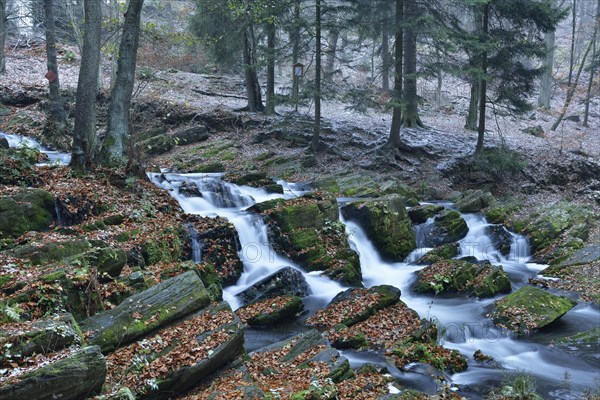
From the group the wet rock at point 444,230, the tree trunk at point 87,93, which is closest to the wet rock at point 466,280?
the wet rock at point 444,230

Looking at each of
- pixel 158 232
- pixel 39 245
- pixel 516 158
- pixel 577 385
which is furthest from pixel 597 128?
pixel 39 245

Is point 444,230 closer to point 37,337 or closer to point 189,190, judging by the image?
point 189,190

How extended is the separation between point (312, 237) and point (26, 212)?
22.0 feet

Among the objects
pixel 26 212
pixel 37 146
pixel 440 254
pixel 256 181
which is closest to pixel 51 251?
pixel 26 212

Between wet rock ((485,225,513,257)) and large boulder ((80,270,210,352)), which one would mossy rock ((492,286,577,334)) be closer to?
wet rock ((485,225,513,257))

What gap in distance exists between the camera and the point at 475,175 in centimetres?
2036

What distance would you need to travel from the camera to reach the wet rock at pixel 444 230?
15.4 m

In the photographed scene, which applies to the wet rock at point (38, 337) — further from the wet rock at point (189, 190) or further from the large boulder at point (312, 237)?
the wet rock at point (189, 190)

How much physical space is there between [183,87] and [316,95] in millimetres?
10718

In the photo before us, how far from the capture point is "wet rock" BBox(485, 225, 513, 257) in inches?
607

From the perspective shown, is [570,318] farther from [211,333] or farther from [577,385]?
[211,333]

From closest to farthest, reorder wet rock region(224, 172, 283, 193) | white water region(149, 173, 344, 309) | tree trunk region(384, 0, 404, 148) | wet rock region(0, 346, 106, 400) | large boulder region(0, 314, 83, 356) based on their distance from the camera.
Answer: wet rock region(0, 346, 106, 400) → large boulder region(0, 314, 83, 356) → white water region(149, 173, 344, 309) → wet rock region(224, 172, 283, 193) → tree trunk region(384, 0, 404, 148)

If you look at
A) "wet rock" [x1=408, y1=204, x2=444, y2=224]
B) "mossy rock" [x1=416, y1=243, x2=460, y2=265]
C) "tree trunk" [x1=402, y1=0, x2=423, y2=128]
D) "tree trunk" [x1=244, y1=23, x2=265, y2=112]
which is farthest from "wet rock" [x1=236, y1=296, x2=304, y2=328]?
"tree trunk" [x1=244, y1=23, x2=265, y2=112]

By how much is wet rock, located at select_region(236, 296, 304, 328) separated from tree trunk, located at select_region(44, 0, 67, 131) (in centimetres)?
1090
